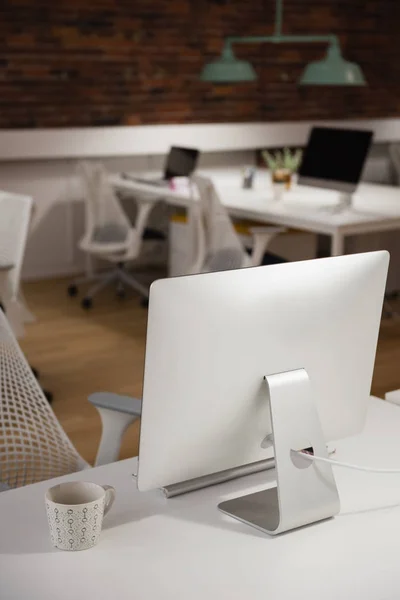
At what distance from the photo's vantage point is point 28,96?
7246 millimetres

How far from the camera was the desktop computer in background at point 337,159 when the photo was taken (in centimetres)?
554

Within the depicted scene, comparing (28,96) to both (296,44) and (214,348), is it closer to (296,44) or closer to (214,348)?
(296,44)

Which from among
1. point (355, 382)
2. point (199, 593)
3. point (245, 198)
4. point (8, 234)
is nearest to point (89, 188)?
point (245, 198)

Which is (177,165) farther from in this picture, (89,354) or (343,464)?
(343,464)

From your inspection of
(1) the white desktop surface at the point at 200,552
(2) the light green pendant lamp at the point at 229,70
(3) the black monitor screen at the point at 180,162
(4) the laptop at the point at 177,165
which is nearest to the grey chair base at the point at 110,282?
(4) the laptop at the point at 177,165

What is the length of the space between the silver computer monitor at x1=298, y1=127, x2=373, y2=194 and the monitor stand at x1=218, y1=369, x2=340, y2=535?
12.9 feet

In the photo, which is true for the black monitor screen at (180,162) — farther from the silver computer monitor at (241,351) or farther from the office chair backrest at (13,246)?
the silver computer monitor at (241,351)

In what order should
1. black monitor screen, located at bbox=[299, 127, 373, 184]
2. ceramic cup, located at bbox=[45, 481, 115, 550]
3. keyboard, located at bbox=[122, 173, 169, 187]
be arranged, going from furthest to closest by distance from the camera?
1. keyboard, located at bbox=[122, 173, 169, 187]
2. black monitor screen, located at bbox=[299, 127, 373, 184]
3. ceramic cup, located at bbox=[45, 481, 115, 550]

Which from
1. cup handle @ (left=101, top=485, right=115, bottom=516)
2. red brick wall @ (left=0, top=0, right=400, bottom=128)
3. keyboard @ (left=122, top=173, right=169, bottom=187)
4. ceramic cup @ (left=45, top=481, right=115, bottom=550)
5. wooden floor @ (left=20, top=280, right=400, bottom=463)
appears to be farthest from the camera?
red brick wall @ (left=0, top=0, right=400, bottom=128)

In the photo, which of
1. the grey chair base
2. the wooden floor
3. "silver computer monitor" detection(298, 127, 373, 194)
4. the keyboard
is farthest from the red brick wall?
"silver computer monitor" detection(298, 127, 373, 194)

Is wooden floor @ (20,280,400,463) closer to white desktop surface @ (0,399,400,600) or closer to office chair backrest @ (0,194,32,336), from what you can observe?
office chair backrest @ (0,194,32,336)

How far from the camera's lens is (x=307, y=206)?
5.83m

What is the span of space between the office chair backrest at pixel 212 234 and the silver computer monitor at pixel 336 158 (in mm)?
803

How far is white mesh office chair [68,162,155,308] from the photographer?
6.46 m
